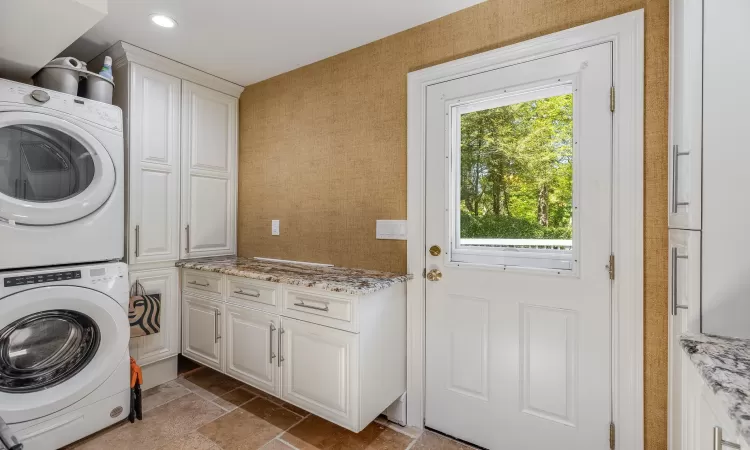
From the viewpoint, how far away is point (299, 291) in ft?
6.15

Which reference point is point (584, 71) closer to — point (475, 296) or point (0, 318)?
point (475, 296)

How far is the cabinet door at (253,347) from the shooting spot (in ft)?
6.52

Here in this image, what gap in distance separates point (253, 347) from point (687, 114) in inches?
89.9

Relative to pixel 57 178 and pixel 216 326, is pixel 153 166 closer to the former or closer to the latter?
pixel 57 178

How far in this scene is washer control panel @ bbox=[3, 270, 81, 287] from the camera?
1.62 meters

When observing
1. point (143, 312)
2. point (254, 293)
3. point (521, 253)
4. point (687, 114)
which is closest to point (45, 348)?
point (143, 312)

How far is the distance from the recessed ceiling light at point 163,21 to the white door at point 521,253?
1528mm

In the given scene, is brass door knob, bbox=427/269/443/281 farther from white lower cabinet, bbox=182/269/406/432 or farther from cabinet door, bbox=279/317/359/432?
cabinet door, bbox=279/317/359/432

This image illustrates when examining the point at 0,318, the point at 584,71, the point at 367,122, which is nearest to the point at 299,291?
the point at 367,122

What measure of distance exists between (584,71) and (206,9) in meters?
1.93

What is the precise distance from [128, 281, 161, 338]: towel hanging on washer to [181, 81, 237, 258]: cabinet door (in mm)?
366

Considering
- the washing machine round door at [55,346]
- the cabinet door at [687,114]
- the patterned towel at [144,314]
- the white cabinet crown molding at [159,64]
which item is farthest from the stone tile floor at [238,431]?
the white cabinet crown molding at [159,64]

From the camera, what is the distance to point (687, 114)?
3.76 ft

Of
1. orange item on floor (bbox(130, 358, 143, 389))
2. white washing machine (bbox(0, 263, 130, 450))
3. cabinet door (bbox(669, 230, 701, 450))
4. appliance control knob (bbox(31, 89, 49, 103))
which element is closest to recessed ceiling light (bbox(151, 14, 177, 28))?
appliance control knob (bbox(31, 89, 49, 103))
